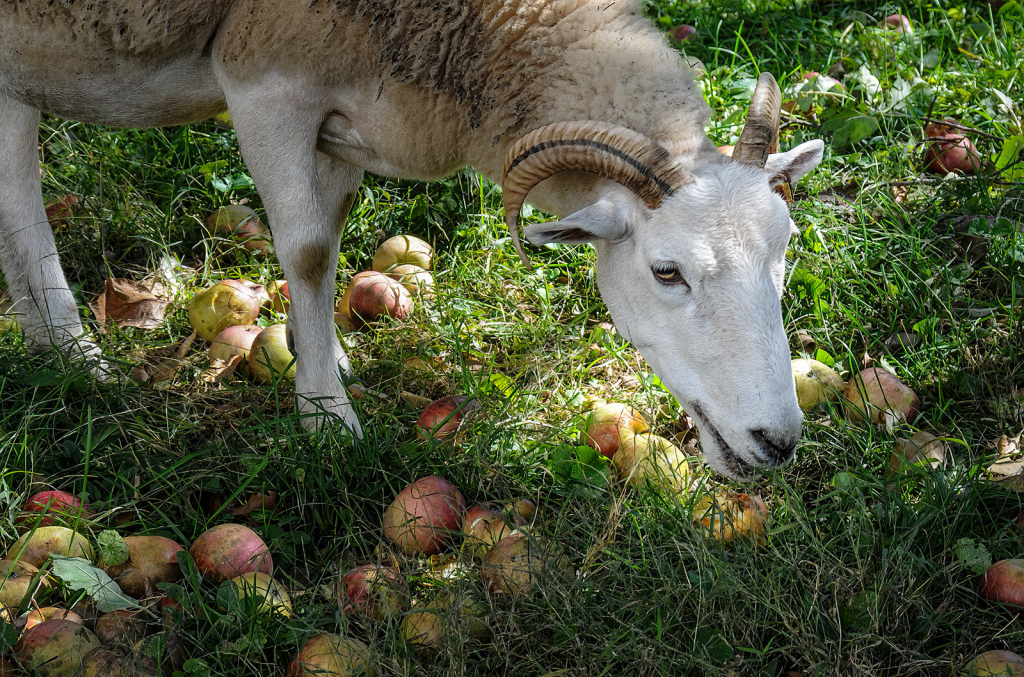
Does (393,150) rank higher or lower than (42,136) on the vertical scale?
higher

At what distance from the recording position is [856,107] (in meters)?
4.82

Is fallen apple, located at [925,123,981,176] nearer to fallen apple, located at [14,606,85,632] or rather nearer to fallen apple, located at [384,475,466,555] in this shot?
fallen apple, located at [384,475,466,555]

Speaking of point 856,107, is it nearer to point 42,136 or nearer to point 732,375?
point 732,375

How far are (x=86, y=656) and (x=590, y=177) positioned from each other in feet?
6.95

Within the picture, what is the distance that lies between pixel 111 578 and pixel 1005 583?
8.83 ft

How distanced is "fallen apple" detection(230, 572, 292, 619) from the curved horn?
4.97ft

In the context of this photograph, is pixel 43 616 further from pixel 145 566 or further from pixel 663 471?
pixel 663 471

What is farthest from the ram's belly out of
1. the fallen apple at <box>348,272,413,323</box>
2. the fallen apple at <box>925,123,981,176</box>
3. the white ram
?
the fallen apple at <box>925,123,981,176</box>

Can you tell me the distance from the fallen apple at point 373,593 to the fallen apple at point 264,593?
157mm

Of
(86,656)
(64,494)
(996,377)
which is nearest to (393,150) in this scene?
(64,494)

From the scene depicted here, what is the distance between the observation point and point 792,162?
313cm

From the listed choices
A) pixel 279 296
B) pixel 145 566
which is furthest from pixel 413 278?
pixel 145 566

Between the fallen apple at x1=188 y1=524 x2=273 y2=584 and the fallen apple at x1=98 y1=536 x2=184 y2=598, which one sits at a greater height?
the fallen apple at x1=188 y1=524 x2=273 y2=584

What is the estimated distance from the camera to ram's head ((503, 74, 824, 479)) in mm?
2713
